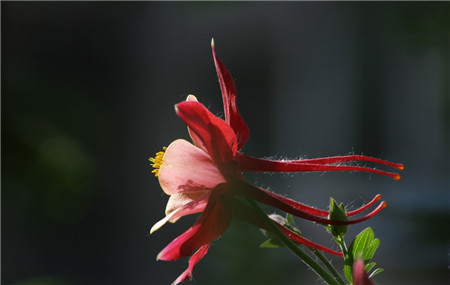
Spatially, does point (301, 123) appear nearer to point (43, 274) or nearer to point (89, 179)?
point (89, 179)

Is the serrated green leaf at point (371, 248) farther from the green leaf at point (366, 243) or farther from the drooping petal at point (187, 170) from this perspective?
the drooping petal at point (187, 170)

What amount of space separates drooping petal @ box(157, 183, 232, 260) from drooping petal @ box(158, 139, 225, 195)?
2 cm

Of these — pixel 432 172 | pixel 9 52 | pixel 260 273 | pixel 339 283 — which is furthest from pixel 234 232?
pixel 339 283

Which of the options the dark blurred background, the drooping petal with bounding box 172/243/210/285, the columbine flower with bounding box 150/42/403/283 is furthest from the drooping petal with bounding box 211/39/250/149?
the dark blurred background

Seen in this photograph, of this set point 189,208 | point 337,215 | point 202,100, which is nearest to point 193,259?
point 189,208

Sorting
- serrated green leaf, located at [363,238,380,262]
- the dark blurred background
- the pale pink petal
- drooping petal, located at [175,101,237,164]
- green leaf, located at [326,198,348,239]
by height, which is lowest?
the dark blurred background

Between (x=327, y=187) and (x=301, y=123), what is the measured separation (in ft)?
1.65

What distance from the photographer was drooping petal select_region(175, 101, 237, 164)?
652 mm

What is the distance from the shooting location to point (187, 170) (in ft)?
2.31

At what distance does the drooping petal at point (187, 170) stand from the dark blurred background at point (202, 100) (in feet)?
11.1

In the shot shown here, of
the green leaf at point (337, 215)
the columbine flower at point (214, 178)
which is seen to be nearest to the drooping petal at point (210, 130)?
the columbine flower at point (214, 178)

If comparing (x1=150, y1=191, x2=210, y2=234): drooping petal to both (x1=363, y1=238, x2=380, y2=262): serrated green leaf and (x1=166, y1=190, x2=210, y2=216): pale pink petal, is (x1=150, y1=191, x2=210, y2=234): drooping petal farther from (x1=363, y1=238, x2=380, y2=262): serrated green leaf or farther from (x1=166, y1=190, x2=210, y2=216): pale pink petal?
(x1=363, y1=238, x2=380, y2=262): serrated green leaf

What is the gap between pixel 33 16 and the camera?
5.24 m

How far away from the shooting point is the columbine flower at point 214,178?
2.15 feet
